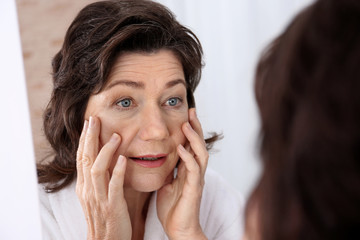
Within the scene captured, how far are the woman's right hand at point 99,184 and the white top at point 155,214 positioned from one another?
0.04 meters

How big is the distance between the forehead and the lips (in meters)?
0.13

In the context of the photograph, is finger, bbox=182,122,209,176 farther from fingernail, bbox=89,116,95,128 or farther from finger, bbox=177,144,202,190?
fingernail, bbox=89,116,95,128

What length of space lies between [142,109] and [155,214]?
22 cm

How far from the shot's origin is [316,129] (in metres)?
0.35

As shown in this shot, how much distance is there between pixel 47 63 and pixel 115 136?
0.16m

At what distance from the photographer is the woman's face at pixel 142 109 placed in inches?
29.0

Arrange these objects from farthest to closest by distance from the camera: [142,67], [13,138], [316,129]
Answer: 1. [142,67]
2. [13,138]
3. [316,129]

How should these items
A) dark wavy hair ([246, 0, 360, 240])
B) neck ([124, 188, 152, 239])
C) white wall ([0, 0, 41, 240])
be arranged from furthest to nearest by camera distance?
neck ([124, 188, 152, 239]) < white wall ([0, 0, 41, 240]) < dark wavy hair ([246, 0, 360, 240])

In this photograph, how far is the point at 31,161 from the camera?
652mm

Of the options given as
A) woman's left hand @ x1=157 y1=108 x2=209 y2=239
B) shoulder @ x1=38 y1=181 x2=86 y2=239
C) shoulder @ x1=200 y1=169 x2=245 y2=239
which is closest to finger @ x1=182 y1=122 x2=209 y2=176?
woman's left hand @ x1=157 y1=108 x2=209 y2=239

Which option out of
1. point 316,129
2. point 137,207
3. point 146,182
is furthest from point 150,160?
point 316,129

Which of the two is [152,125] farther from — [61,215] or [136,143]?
[61,215]

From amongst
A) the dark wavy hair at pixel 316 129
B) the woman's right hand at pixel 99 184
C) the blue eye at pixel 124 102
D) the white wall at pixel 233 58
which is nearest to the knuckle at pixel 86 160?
the woman's right hand at pixel 99 184

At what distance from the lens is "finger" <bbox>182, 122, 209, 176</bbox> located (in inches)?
31.2
